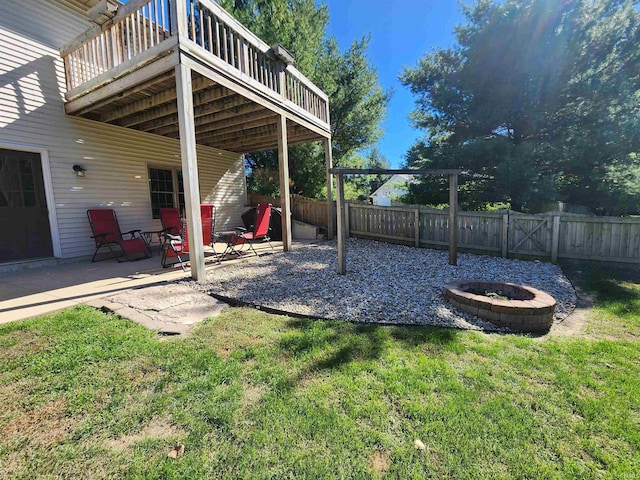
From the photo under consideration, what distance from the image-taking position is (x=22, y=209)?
5.16 meters

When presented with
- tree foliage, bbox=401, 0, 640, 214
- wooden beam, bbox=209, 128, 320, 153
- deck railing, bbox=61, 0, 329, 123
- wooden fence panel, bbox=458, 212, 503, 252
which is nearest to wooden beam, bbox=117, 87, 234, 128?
deck railing, bbox=61, 0, 329, 123

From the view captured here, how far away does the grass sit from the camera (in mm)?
1356

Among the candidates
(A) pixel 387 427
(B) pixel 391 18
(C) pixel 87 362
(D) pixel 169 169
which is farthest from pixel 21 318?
(B) pixel 391 18

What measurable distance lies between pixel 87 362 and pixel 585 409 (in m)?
3.31

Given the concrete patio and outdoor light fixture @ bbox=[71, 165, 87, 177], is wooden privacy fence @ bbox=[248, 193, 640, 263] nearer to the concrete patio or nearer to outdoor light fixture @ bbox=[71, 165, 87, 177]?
the concrete patio

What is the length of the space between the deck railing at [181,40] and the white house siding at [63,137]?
44 centimetres

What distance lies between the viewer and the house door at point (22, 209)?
4980mm

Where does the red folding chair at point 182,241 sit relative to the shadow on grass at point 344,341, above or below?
above

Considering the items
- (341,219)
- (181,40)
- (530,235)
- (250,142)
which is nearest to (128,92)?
(181,40)

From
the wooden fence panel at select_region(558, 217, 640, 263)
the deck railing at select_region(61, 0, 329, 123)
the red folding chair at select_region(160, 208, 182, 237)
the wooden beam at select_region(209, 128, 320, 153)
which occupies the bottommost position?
the wooden fence panel at select_region(558, 217, 640, 263)

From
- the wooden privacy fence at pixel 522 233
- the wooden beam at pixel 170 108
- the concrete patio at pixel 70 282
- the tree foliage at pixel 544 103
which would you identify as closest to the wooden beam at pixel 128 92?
the wooden beam at pixel 170 108

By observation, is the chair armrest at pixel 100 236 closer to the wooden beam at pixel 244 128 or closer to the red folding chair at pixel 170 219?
the red folding chair at pixel 170 219

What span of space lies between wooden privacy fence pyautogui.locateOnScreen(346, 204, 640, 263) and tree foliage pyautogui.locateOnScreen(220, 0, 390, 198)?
588 centimetres

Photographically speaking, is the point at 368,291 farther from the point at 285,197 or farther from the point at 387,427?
the point at 285,197
